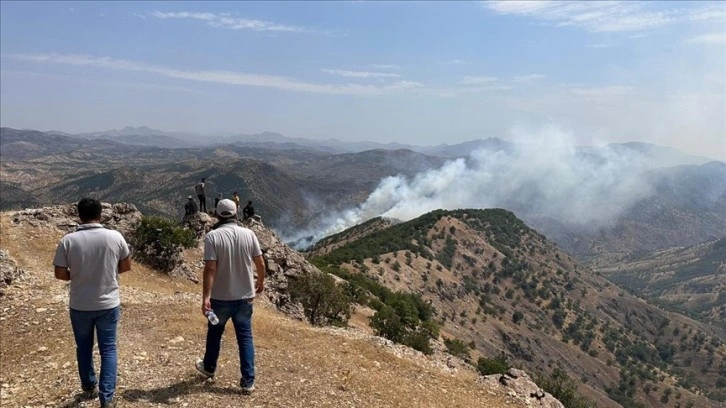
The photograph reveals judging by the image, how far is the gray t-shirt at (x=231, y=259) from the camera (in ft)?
25.5

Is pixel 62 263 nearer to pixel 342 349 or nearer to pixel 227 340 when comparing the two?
pixel 227 340

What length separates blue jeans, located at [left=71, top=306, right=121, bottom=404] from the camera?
7.36 m

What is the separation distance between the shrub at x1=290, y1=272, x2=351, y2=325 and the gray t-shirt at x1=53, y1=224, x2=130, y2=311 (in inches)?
603

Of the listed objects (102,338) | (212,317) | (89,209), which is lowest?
(102,338)

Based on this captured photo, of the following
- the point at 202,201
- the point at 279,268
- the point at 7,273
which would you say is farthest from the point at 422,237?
the point at 7,273

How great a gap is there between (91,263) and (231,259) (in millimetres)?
1936

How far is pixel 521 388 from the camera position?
1330 cm

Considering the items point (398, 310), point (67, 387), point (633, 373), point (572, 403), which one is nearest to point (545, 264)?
point (633, 373)

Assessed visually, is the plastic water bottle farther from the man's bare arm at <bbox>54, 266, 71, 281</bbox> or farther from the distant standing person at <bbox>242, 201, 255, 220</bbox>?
the distant standing person at <bbox>242, 201, 255, 220</bbox>

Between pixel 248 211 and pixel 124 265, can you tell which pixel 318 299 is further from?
pixel 124 265

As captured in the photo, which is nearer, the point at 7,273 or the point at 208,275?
the point at 208,275

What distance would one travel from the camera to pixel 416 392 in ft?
35.6

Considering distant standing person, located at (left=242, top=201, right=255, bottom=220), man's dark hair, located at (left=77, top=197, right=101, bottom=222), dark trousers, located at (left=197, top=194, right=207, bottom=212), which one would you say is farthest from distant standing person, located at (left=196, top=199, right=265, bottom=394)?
distant standing person, located at (left=242, top=201, right=255, bottom=220)

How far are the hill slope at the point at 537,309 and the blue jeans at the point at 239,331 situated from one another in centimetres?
4662
